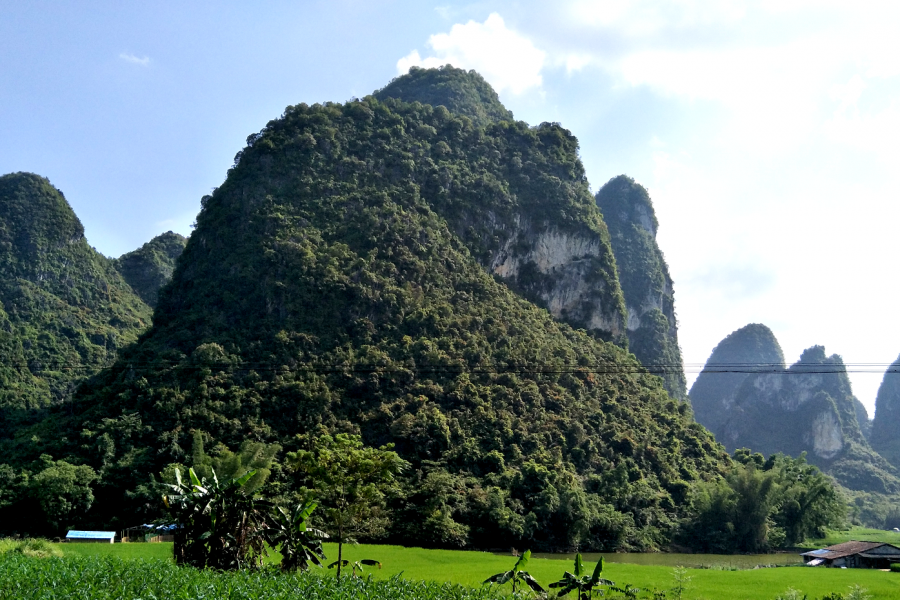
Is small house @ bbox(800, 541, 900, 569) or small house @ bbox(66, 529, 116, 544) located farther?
small house @ bbox(66, 529, 116, 544)

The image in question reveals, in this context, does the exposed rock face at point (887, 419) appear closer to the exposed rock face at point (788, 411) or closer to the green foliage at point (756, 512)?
the exposed rock face at point (788, 411)

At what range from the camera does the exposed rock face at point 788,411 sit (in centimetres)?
9200

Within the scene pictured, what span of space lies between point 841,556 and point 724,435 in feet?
254

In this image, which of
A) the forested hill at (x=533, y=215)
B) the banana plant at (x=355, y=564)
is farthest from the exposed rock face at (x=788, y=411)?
the banana plant at (x=355, y=564)

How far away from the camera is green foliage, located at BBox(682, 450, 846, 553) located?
4088 cm

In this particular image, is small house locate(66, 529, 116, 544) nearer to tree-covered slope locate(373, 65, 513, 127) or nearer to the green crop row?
the green crop row

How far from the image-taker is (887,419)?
4102 inches

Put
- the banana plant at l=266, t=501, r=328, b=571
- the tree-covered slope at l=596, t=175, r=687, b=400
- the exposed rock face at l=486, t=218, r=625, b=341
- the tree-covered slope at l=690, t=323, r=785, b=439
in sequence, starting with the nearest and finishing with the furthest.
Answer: the banana plant at l=266, t=501, r=328, b=571, the exposed rock face at l=486, t=218, r=625, b=341, the tree-covered slope at l=596, t=175, r=687, b=400, the tree-covered slope at l=690, t=323, r=785, b=439

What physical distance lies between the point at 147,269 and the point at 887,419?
9547 cm

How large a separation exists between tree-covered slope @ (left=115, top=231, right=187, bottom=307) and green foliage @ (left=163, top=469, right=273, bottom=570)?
6006 centimetres

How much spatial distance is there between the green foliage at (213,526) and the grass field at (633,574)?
12.1 feet

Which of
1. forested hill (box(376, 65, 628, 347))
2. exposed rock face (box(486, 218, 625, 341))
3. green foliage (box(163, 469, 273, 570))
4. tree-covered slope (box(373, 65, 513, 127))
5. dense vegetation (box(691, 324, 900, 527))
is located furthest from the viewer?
dense vegetation (box(691, 324, 900, 527))

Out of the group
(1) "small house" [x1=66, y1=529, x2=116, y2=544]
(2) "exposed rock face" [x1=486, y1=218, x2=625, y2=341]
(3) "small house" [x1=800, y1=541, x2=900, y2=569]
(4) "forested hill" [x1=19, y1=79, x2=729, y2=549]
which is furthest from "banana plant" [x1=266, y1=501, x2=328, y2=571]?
(2) "exposed rock face" [x1=486, y1=218, x2=625, y2=341]

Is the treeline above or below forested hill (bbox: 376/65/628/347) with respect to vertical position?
below
